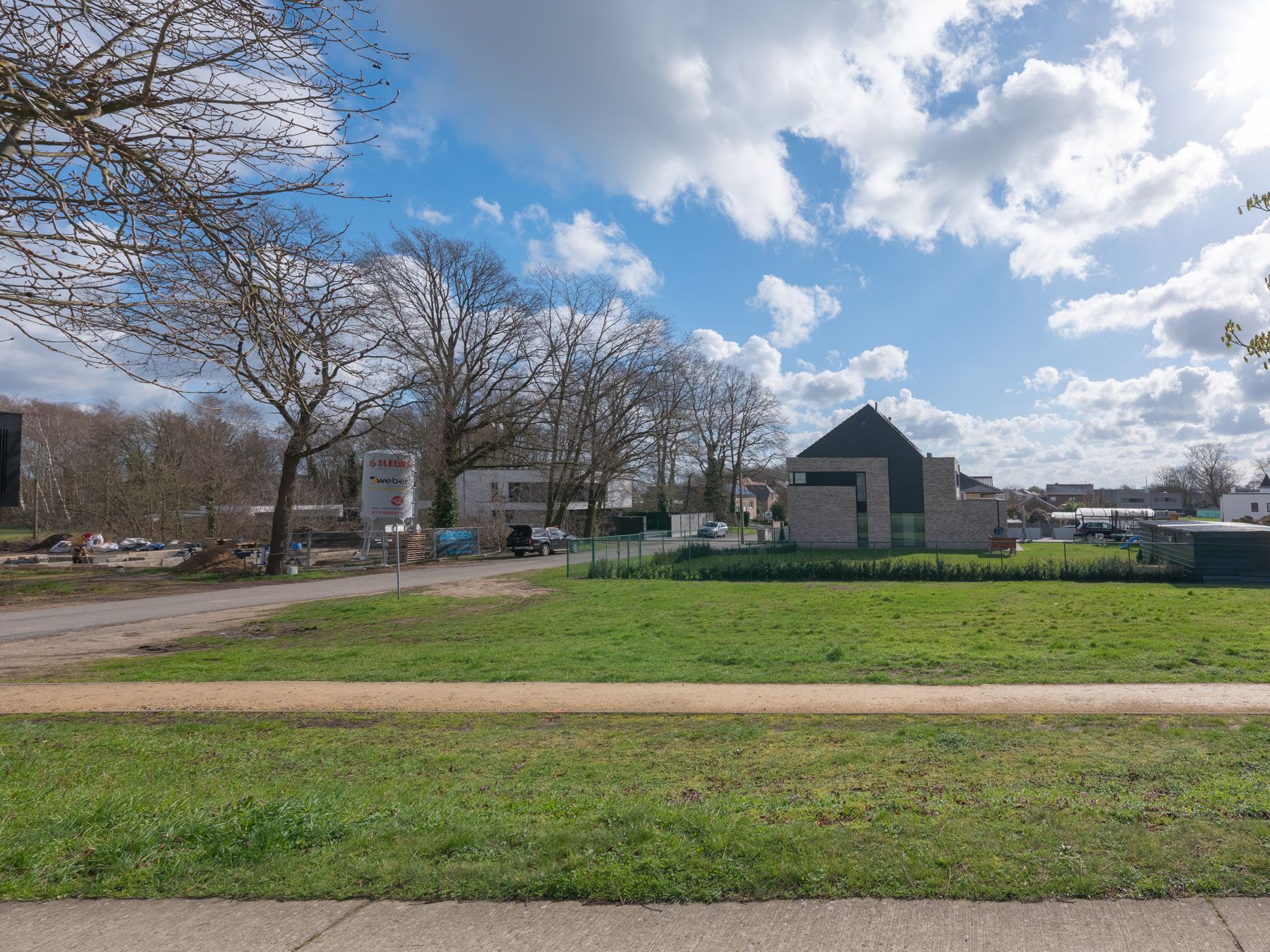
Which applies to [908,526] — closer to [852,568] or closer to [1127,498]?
[852,568]

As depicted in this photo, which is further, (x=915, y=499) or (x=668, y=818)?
(x=915, y=499)

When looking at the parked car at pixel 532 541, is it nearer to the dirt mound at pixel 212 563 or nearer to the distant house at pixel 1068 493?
the dirt mound at pixel 212 563

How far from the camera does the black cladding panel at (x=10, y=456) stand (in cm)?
1861

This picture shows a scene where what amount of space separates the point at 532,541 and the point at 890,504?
70.9ft

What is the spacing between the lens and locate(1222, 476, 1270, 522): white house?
87.4m

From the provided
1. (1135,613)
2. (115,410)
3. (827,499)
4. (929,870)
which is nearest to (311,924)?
(929,870)

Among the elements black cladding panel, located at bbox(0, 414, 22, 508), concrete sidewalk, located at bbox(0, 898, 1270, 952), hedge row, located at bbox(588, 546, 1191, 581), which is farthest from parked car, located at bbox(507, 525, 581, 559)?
concrete sidewalk, located at bbox(0, 898, 1270, 952)

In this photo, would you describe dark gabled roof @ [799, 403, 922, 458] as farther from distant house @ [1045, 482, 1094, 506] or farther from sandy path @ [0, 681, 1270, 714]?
distant house @ [1045, 482, 1094, 506]

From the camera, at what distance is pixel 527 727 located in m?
8.48

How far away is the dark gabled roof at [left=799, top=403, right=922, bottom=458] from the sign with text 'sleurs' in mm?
25641

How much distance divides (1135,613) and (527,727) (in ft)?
49.6

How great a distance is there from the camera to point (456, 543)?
143ft

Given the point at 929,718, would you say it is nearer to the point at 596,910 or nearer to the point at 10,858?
the point at 596,910

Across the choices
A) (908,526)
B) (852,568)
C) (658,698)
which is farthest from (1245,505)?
(658,698)
